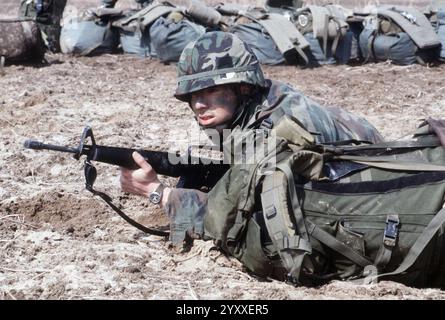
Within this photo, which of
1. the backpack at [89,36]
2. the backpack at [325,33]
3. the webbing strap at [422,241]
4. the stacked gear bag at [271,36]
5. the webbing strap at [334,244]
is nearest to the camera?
the webbing strap at [422,241]

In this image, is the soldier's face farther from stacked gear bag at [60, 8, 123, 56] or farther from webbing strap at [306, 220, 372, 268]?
stacked gear bag at [60, 8, 123, 56]

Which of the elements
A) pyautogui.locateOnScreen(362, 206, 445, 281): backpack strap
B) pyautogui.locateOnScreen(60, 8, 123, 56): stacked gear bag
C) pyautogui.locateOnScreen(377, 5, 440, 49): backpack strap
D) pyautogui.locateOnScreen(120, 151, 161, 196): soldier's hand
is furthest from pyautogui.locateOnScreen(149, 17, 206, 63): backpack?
pyautogui.locateOnScreen(362, 206, 445, 281): backpack strap

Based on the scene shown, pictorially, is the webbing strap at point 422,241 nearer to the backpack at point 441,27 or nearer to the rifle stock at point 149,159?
the rifle stock at point 149,159

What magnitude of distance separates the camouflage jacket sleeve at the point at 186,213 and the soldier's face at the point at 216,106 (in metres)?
0.33

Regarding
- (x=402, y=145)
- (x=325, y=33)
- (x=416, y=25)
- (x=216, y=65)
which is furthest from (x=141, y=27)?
(x=402, y=145)

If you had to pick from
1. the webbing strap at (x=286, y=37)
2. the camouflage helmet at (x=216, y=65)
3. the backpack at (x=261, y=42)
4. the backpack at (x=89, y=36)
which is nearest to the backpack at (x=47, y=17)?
the backpack at (x=89, y=36)

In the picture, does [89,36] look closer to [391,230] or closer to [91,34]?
[91,34]

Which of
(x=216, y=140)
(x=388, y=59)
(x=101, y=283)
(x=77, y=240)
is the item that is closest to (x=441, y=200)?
(x=216, y=140)

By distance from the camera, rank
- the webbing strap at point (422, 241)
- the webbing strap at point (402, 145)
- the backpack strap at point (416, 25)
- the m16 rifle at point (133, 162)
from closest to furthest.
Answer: the webbing strap at point (422, 241), the webbing strap at point (402, 145), the m16 rifle at point (133, 162), the backpack strap at point (416, 25)

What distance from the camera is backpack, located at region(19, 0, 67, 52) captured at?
28.9 ft

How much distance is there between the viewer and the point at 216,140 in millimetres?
3359

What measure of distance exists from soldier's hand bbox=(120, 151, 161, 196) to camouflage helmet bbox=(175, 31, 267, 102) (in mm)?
382

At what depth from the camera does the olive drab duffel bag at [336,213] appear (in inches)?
107

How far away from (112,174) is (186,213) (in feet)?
4.87
